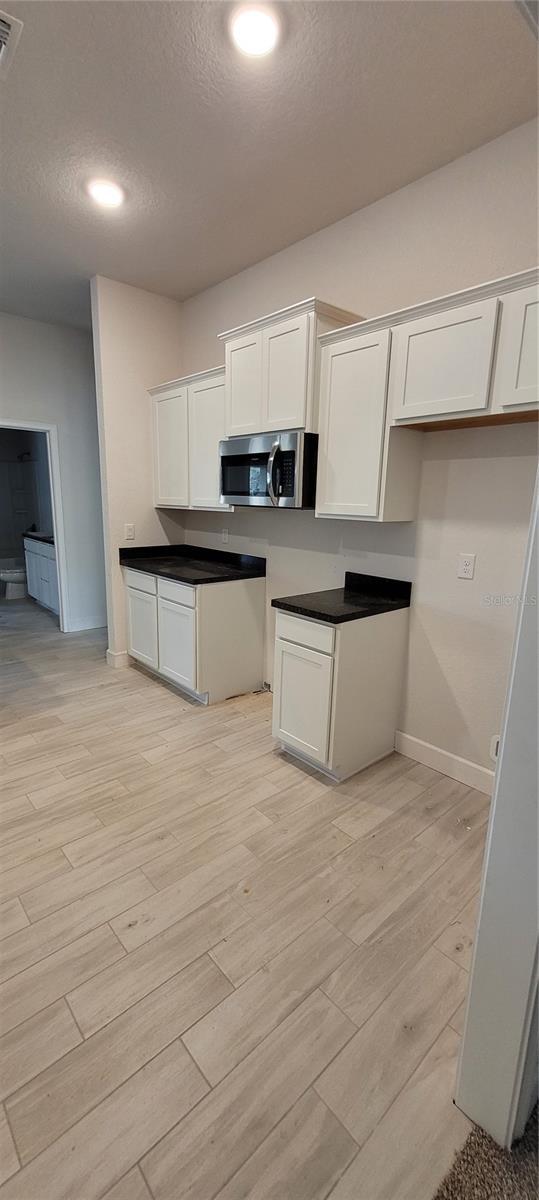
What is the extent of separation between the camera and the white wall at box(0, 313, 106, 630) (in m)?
4.45

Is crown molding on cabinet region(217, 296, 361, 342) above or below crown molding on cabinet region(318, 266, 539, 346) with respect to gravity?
above

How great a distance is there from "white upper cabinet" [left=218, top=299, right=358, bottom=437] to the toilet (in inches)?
181

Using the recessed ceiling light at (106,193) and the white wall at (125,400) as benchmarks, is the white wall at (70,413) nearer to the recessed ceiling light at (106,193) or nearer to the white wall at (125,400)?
the white wall at (125,400)

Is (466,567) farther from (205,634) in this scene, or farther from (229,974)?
(229,974)

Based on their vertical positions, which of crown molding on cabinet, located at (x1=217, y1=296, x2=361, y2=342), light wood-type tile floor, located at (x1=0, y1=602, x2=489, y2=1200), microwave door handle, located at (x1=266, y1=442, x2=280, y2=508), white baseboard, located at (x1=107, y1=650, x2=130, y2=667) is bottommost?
light wood-type tile floor, located at (x1=0, y1=602, x2=489, y2=1200)

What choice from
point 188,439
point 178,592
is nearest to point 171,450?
point 188,439

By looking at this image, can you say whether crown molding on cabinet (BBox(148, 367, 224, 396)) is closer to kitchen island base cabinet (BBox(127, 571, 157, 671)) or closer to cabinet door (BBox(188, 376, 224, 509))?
cabinet door (BBox(188, 376, 224, 509))

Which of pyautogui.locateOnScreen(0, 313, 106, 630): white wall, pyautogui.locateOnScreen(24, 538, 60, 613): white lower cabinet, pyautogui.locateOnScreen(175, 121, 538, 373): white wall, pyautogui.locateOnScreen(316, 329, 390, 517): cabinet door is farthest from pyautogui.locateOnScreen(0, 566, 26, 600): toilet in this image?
pyautogui.locateOnScreen(316, 329, 390, 517): cabinet door

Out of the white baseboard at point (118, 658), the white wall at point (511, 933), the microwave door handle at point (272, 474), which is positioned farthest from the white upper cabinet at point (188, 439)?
the white wall at point (511, 933)

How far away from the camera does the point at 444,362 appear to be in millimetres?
2020

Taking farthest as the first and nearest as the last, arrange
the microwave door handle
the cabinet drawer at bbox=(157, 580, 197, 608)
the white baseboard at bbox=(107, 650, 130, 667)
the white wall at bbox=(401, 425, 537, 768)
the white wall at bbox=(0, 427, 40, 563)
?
the white wall at bbox=(0, 427, 40, 563) → the white baseboard at bbox=(107, 650, 130, 667) → the cabinet drawer at bbox=(157, 580, 197, 608) → the microwave door handle → the white wall at bbox=(401, 425, 537, 768)

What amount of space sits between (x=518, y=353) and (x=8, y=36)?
2045mm

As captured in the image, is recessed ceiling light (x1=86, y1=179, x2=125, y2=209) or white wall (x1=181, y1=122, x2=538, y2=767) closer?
white wall (x1=181, y1=122, x2=538, y2=767)

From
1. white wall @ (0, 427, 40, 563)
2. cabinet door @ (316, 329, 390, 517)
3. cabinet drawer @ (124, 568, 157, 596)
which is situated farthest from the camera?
white wall @ (0, 427, 40, 563)
